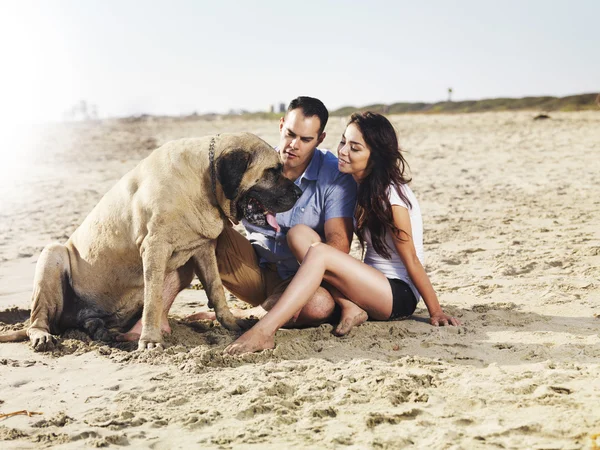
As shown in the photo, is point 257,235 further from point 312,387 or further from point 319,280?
point 312,387

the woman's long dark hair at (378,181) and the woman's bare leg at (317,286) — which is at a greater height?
the woman's long dark hair at (378,181)

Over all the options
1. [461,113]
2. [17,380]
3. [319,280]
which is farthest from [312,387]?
[461,113]

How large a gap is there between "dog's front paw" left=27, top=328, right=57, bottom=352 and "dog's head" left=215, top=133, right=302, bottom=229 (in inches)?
56.5

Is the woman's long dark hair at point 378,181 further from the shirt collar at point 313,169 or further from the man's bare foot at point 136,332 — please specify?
the man's bare foot at point 136,332

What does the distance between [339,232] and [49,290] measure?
2030 millimetres

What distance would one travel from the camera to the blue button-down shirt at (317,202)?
15.8 feet

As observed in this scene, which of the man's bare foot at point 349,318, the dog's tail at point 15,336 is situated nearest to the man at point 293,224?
the man's bare foot at point 349,318

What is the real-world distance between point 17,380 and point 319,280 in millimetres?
1883

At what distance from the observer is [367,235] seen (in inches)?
188

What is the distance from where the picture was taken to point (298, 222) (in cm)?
491

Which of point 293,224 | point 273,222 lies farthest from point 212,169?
point 293,224

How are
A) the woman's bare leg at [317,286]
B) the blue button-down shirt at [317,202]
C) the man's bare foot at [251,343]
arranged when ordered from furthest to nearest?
the blue button-down shirt at [317,202] < the woman's bare leg at [317,286] < the man's bare foot at [251,343]

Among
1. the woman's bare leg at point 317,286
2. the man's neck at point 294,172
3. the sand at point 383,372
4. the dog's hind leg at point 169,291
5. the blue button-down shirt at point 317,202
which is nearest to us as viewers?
the sand at point 383,372

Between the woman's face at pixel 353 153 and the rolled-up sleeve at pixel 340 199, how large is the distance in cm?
19
